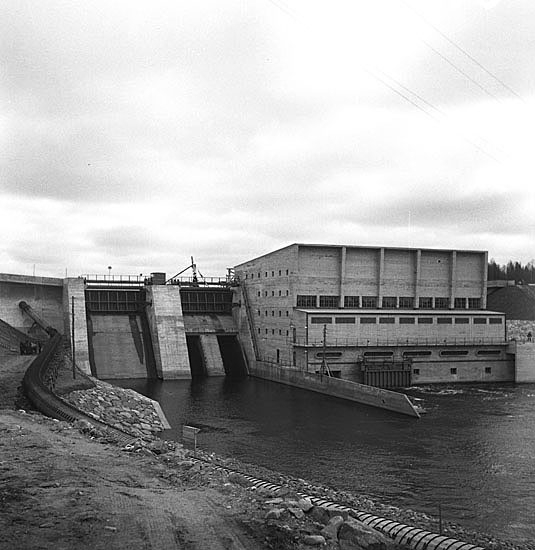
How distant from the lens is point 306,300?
4944 centimetres

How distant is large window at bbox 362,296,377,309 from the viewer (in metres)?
51.6

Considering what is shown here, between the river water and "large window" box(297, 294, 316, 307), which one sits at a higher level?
"large window" box(297, 294, 316, 307)

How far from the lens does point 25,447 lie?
16219mm

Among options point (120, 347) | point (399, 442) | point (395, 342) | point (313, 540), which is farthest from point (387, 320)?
point (313, 540)

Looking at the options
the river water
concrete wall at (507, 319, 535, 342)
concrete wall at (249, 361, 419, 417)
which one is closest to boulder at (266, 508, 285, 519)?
the river water

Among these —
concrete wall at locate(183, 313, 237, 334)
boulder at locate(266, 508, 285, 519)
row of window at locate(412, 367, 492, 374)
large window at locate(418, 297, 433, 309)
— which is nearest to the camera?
boulder at locate(266, 508, 285, 519)

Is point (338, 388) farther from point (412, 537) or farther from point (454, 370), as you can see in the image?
point (412, 537)

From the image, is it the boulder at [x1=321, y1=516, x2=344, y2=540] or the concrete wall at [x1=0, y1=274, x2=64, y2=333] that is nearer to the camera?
the boulder at [x1=321, y1=516, x2=344, y2=540]

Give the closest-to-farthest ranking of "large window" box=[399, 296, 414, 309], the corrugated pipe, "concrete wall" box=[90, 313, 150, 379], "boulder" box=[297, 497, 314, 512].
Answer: the corrugated pipe
"boulder" box=[297, 497, 314, 512]
"concrete wall" box=[90, 313, 150, 379]
"large window" box=[399, 296, 414, 309]

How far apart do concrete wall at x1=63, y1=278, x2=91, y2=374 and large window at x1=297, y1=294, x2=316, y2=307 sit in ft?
51.6

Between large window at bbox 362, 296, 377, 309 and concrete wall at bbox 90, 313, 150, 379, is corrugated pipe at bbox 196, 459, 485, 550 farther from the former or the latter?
large window at bbox 362, 296, 377, 309

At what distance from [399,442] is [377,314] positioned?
21.0m

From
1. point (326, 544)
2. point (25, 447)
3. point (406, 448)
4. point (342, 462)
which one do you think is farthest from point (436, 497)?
point (25, 447)

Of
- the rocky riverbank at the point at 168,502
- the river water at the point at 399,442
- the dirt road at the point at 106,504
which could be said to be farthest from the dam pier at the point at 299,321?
the dirt road at the point at 106,504
